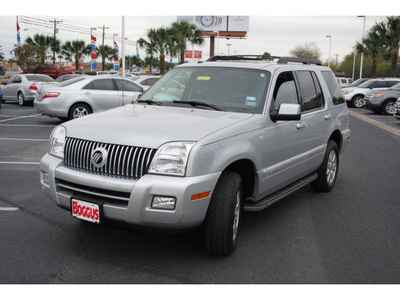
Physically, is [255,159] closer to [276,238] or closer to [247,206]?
[247,206]

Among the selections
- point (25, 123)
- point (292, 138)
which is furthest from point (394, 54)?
point (292, 138)

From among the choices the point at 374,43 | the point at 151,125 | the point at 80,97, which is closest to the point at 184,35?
the point at 374,43

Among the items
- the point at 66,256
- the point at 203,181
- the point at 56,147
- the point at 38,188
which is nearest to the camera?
the point at 203,181

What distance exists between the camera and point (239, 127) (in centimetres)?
396

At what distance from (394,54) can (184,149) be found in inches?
1475

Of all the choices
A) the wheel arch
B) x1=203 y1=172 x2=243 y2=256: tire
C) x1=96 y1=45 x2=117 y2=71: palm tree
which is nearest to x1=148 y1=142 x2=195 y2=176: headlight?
x1=203 y1=172 x2=243 y2=256: tire

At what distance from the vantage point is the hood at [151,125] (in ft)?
11.6

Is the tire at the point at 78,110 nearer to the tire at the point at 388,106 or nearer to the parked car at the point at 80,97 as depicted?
the parked car at the point at 80,97

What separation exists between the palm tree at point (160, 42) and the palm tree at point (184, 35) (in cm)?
103

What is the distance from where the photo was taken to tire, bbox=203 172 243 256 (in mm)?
3658

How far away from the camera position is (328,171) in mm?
6258

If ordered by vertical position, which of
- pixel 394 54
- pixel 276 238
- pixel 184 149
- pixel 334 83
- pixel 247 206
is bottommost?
pixel 276 238

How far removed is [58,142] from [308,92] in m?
3.27

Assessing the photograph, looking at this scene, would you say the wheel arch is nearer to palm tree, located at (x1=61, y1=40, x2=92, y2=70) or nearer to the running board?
the running board
